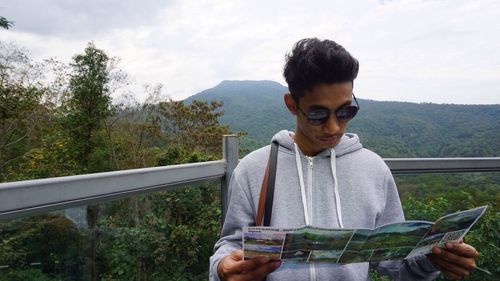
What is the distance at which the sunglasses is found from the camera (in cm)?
132

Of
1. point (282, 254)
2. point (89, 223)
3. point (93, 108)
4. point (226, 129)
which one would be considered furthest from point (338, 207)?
point (93, 108)

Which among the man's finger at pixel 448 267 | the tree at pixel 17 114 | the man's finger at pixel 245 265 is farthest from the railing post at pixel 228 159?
the tree at pixel 17 114

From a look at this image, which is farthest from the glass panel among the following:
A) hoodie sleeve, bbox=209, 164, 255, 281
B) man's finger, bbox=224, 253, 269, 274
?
man's finger, bbox=224, 253, 269, 274

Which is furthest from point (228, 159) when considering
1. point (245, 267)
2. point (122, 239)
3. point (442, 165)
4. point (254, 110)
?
point (254, 110)

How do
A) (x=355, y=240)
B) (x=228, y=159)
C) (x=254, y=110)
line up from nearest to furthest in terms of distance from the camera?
(x=355, y=240)
(x=228, y=159)
(x=254, y=110)

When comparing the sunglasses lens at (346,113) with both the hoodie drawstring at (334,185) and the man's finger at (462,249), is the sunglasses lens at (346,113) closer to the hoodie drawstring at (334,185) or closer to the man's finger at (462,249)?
the hoodie drawstring at (334,185)

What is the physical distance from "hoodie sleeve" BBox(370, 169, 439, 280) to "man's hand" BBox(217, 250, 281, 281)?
0.53m

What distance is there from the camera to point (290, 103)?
1401 millimetres

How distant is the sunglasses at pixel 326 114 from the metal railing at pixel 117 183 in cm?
61

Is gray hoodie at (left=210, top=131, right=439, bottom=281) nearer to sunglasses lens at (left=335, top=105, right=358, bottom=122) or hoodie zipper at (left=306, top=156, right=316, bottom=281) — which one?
hoodie zipper at (left=306, top=156, right=316, bottom=281)

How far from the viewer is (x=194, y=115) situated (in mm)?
21953

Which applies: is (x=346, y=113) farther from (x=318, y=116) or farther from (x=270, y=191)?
(x=270, y=191)

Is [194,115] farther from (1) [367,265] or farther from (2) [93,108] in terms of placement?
(1) [367,265]

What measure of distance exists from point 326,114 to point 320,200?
0.97 feet
